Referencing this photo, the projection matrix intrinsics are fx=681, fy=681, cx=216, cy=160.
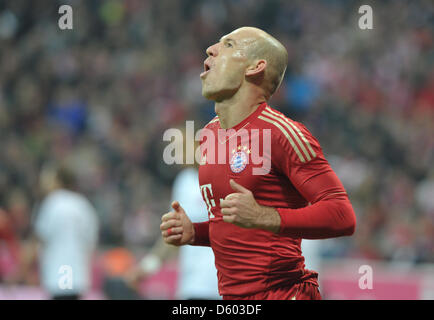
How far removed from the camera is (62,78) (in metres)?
12.4

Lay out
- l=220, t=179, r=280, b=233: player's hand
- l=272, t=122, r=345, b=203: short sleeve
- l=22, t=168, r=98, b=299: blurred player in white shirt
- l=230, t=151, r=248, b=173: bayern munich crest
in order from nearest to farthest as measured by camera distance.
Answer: l=220, t=179, r=280, b=233: player's hand, l=272, t=122, r=345, b=203: short sleeve, l=230, t=151, r=248, b=173: bayern munich crest, l=22, t=168, r=98, b=299: blurred player in white shirt

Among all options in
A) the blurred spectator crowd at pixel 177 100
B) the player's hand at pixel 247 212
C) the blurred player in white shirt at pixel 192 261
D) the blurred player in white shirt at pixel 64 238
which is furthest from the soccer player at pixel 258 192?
the blurred spectator crowd at pixel 177 100

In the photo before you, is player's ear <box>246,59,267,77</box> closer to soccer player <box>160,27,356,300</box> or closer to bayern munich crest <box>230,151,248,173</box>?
soccer player <box>160,27,356,300</box>

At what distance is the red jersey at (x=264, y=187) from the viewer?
10.00 feet

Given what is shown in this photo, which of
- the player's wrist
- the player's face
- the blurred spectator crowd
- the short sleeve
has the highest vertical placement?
the blurred spectator crowd

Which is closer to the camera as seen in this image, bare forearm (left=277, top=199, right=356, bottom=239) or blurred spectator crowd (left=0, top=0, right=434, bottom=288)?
bare forearm (left=277, top=199, right=356, bottom=239)

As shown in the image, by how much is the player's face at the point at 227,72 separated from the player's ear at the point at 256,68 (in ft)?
0.08

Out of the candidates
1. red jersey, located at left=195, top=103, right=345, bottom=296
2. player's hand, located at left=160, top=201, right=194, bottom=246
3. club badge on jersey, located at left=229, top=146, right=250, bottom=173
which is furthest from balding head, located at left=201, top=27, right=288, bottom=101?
player's hand, located at left=160, top=201, right=194, bottom=246

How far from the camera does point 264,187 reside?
3148 millimetres

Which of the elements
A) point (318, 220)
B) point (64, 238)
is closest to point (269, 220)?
point (318, 220)

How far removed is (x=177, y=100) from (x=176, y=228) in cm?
891

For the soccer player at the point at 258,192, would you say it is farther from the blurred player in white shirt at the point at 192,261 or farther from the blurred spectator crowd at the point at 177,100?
the blurred spectator crowd at the point at 177,100

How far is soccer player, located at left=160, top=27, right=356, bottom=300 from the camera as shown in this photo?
2918mm
